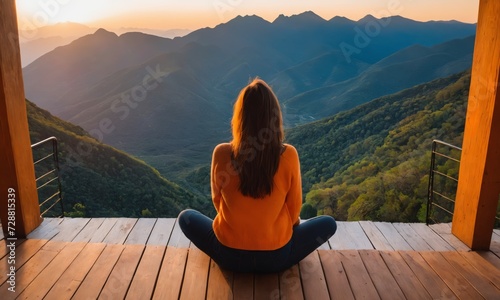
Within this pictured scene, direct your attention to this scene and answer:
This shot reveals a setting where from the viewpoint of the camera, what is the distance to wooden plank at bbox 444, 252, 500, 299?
1843mm

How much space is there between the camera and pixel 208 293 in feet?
5.85

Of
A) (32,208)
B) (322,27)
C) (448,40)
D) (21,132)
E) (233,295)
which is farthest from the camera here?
(322,27)

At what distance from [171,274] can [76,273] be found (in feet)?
1.61

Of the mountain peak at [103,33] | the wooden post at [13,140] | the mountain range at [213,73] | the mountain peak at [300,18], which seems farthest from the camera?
the mountain peak at [300,18]

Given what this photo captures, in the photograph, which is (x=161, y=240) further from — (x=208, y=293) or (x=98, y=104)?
(x=98, y=104)

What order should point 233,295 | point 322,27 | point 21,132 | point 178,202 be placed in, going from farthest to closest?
point 322,27
point 178,202
point 21,132
point 233,295

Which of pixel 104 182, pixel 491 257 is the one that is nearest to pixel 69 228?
pixel 491 257

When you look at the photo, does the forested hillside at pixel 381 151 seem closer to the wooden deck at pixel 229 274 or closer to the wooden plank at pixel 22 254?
the wooden deck at pixel 229 274

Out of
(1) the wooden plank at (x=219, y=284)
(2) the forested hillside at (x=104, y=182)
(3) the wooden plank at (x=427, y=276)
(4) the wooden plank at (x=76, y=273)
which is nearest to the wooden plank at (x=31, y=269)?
(4) the wooden plank at (x=76, y=273)

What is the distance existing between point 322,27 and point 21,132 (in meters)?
35.7

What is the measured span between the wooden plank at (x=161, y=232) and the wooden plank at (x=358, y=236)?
1.30m

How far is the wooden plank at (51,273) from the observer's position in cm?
179

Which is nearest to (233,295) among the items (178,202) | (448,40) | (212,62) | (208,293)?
(208,293)

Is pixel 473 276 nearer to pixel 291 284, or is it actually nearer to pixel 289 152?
pixel 291 284
